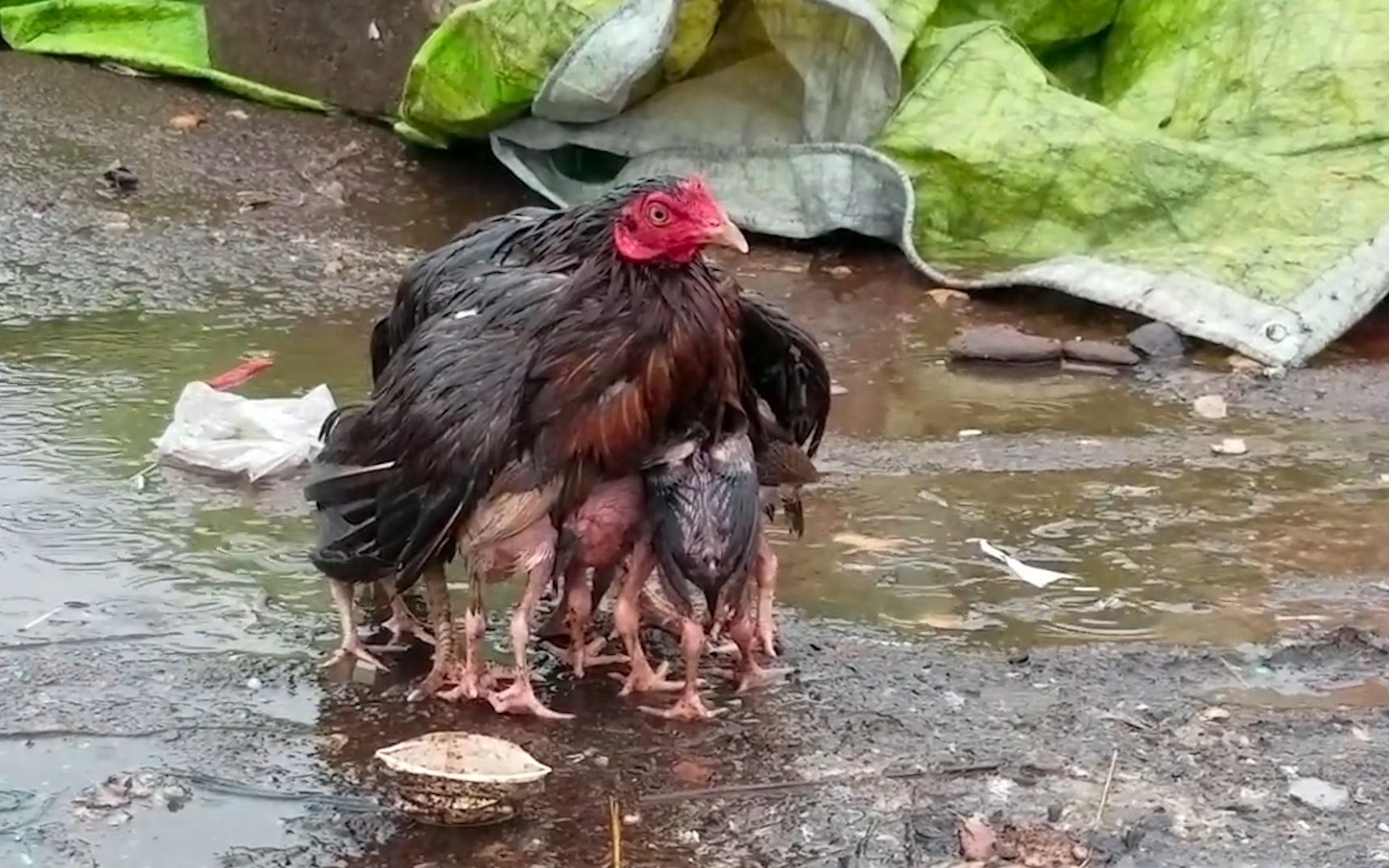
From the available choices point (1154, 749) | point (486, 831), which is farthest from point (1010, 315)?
point (486, 831)

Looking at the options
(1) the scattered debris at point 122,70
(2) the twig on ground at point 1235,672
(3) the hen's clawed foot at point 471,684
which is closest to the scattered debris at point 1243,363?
(2) the twig on ground at point 1235,672

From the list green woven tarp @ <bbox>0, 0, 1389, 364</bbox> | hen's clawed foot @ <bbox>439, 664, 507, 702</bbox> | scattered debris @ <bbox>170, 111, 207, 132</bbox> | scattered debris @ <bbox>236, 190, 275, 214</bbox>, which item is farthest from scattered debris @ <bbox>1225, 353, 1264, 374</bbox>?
scattered debris @ <bbox>170, 111, 207, 132</bbox>

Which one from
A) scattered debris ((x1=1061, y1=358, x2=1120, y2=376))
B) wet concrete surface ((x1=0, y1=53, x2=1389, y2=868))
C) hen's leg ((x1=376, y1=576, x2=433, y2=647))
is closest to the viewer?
wet concrete surface ((x1=0, y1=53, x2=1389, y2=868))

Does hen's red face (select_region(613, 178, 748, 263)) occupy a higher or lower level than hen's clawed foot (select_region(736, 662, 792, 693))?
higher

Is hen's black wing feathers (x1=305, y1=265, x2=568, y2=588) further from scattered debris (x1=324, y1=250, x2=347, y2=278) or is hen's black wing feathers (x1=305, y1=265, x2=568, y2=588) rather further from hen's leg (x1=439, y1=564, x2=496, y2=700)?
scattered debris (x1=324, y1=250, x2=347, y2=278)

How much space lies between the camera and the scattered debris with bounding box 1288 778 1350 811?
11.0ft

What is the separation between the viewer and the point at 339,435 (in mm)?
3701

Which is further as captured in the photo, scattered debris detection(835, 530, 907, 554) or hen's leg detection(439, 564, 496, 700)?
scattered debris detection(835, 530, 907, 554)

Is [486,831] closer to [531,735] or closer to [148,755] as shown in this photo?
[531,735]

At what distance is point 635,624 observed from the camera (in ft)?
12.0

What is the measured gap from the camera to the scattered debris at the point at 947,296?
19.7 ft

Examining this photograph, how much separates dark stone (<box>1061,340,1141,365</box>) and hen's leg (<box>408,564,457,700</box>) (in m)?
2.41

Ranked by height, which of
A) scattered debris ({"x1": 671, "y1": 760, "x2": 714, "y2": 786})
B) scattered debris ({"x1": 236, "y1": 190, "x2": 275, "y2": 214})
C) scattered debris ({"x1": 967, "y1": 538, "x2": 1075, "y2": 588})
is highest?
scattered debris ({"x1": 236, "y1": 190, "x2": 275, "y2": 214})

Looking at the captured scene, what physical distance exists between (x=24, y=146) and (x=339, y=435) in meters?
4.03
